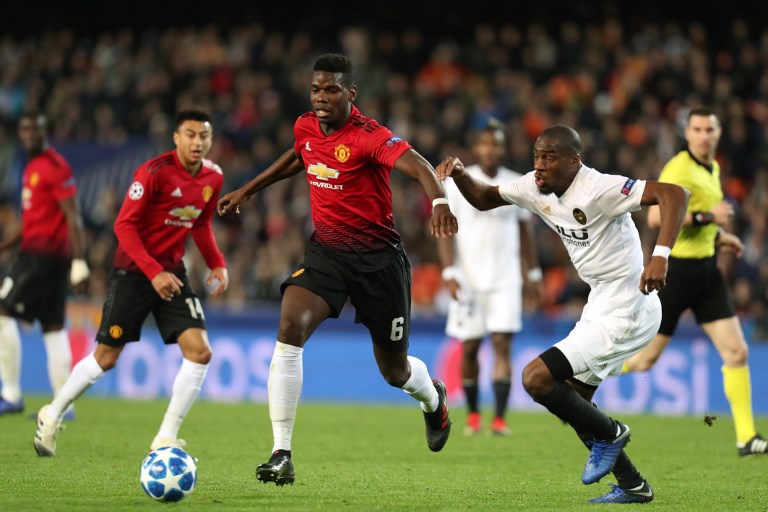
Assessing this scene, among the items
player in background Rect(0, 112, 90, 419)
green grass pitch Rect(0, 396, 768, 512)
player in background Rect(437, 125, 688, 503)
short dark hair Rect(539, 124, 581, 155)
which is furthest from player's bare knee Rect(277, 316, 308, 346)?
player in background Rect(0, 112, 90, 419)

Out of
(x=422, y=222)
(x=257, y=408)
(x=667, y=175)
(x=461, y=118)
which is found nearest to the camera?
(x=667, y=175)

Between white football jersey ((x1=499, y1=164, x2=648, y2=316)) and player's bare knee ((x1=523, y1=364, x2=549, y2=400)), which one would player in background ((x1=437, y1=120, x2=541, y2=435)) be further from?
player's bare knee ((x1=523, y1=364, x2=549, y2=400))

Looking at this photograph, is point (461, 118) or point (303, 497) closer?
point (303, 497)

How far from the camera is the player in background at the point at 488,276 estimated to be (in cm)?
1107

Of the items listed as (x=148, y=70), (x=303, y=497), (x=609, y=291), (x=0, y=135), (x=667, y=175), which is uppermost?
(x=148, y=70)

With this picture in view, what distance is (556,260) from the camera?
55.9ft

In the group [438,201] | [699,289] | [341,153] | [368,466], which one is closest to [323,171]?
[341,153]

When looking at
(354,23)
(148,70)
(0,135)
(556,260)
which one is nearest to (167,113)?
(148,70)

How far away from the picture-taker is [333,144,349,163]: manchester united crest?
23.4ft

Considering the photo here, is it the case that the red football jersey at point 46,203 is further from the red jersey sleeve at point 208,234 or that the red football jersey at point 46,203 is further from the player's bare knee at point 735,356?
the player's bare knee at point 735,356

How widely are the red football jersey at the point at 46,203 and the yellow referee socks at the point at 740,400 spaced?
605cm

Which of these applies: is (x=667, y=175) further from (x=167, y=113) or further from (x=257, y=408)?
(x=167, y=113)

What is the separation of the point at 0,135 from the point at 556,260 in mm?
10754

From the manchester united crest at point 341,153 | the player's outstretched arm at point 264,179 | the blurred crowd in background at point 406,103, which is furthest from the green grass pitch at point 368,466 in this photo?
the blurred crowd in background at point 406,103
